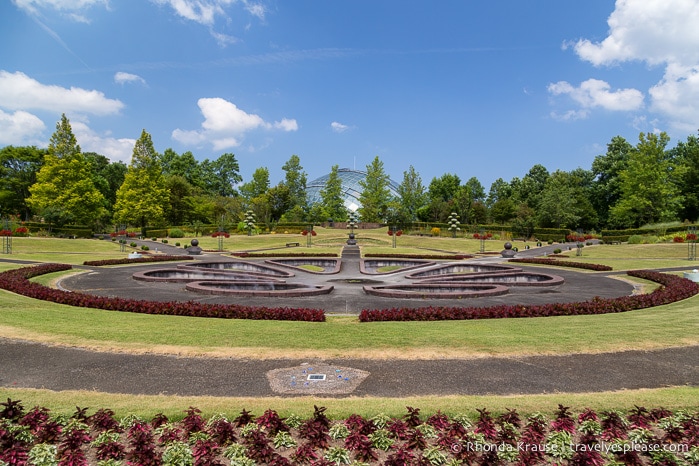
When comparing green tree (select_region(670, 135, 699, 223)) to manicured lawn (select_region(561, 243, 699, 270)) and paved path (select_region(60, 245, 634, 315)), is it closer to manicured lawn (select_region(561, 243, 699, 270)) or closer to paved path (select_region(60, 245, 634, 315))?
manicured lawn (select_region(561, 243, 699, 270))

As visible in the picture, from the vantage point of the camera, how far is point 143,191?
6594cm

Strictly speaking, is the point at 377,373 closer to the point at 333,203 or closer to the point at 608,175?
the point at 333,203

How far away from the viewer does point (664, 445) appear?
4.88 meters

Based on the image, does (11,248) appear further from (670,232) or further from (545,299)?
(670,232)

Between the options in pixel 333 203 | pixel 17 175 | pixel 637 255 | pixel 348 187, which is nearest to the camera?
pixel 637 255

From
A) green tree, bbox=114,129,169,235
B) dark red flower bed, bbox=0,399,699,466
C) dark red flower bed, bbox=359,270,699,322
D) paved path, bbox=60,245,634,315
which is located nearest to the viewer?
dark red flower bed, bbox=0,399,699,466

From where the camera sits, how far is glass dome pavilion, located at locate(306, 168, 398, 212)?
394 ft

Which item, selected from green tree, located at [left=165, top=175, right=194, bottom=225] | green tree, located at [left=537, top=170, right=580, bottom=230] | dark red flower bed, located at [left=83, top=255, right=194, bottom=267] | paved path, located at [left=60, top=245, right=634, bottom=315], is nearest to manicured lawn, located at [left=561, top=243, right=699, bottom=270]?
paved path, located at [left=60, top=245, right=634, bottom=315]

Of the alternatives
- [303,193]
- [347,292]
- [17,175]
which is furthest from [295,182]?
[347,292]

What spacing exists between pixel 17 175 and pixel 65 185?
18.6m

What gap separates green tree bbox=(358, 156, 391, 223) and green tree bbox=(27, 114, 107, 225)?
47923 millimetres

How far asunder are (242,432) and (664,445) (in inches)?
199

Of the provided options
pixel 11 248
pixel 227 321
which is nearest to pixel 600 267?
pixel 227 321

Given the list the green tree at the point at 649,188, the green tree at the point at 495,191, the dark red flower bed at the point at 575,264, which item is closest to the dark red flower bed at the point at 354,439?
the dark red flower bed at the point at 575,264
